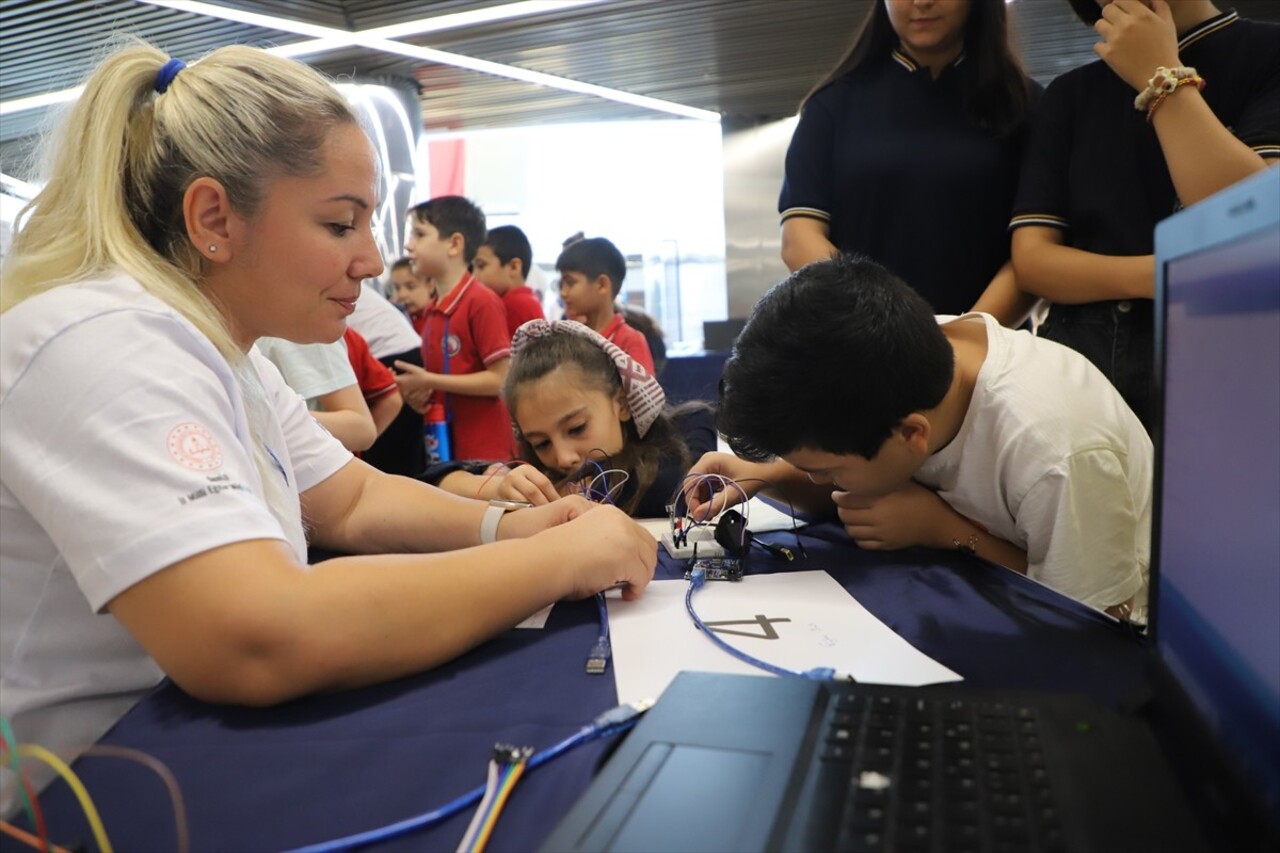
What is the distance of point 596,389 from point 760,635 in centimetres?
104

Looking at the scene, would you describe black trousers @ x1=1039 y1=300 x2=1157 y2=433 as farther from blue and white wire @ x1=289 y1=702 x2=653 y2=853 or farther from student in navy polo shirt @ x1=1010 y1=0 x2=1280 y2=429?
blue and white wire @ x1=289 y1=702 x2=653 y2=853

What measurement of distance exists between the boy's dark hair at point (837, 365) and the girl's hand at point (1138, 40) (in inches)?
20.4

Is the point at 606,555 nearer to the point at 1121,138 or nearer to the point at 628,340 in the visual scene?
the point at 1121,138

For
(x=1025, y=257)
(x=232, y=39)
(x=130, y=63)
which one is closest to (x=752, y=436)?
(x=1025, y=257)

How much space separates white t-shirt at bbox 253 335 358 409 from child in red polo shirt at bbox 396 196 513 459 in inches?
29.4

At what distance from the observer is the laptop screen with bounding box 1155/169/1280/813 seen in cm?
43

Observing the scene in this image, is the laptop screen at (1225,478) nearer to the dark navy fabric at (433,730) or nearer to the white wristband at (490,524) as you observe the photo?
the dark navy fabric at (433,730)

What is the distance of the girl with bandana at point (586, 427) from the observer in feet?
5.54

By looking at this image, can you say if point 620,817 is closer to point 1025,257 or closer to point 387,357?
point 1025,257

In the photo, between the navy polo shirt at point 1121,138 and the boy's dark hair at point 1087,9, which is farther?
the boy's dark hair at point 1087,9

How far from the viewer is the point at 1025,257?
1.42 m

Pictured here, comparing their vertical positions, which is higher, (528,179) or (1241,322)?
(528,179)

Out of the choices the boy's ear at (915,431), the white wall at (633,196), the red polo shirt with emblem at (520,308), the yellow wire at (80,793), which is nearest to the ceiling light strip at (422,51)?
the white wall at (633,196)

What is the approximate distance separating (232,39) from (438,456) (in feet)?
10.1
